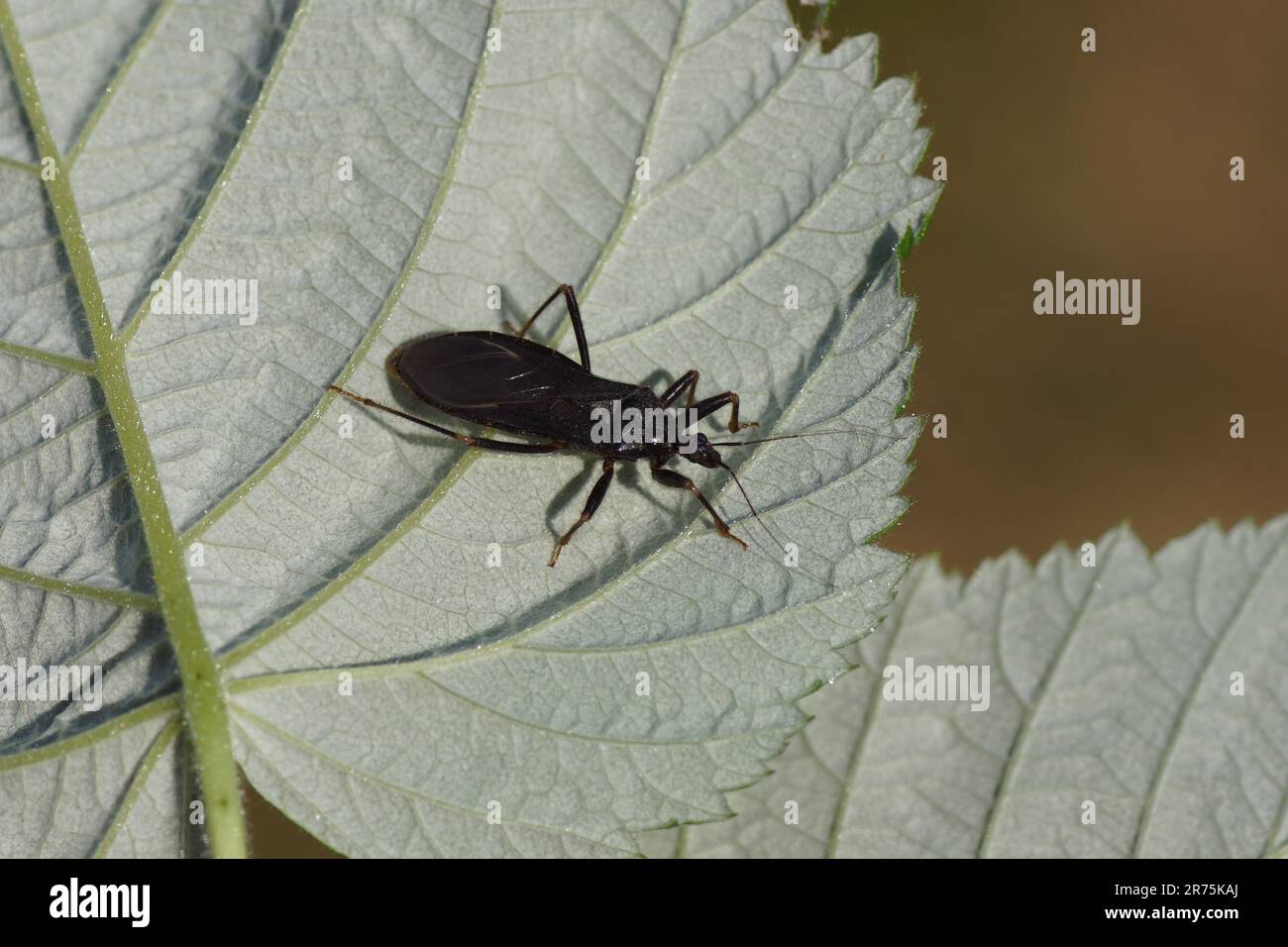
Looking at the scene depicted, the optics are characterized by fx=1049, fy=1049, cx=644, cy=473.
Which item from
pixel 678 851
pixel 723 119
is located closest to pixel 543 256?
pixel 723 119

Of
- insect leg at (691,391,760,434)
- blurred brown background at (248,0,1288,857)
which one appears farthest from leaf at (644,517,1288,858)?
blurred brown background at (248,0,1288,857)

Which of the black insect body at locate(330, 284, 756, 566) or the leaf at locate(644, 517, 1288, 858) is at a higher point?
the black insect body at locate(330, 284, 756, 566)

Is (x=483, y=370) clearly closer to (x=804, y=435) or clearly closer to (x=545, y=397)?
(x=545, y=397)

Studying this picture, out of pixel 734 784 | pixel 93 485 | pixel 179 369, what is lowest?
pixel 734 784

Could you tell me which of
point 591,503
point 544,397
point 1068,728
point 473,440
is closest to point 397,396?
point 473,440

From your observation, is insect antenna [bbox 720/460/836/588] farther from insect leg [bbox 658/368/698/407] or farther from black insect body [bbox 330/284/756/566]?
insect leg [bbox 658/368/698/407]
